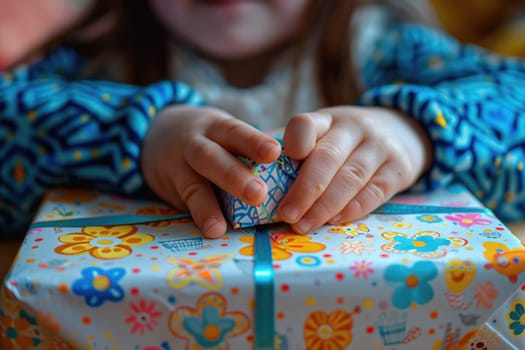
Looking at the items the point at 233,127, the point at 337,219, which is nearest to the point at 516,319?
the point at 337,219

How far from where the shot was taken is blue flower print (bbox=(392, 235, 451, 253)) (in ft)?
1.25

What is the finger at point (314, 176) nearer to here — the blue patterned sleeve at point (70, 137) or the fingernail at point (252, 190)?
the fingernail at point (252, 190)

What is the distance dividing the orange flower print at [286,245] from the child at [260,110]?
11 mm

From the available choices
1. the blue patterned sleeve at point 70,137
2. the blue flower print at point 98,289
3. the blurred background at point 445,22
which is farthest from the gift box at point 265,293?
the blurred background at point 445,22

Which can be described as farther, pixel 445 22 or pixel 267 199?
pixel 445 22

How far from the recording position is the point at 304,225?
16.0 inches

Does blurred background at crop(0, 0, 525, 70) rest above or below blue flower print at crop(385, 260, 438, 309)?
above

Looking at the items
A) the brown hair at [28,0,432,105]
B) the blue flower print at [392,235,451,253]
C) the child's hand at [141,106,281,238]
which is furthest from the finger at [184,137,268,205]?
the brown hair at [28,0,432,105]

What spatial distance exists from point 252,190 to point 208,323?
0.10 m

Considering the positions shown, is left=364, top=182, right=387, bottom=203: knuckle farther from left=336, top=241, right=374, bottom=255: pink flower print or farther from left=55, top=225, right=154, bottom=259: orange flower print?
left=55, top=225, right=154, bottom=259: orange flower print

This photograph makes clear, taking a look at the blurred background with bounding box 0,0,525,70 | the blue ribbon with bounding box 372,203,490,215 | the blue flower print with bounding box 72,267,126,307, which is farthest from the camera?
the blurred background with bounding box 0,0,525,70

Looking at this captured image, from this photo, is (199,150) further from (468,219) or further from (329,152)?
(468,219)

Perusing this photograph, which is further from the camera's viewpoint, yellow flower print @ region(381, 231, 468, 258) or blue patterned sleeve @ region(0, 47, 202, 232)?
blue patterned sleeve @ region(0, 47, 202, 232)

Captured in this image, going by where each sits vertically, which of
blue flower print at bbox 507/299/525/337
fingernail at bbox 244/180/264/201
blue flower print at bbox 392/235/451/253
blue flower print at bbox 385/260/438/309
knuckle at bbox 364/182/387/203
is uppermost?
fingernail at bbox 244/180/264/201
